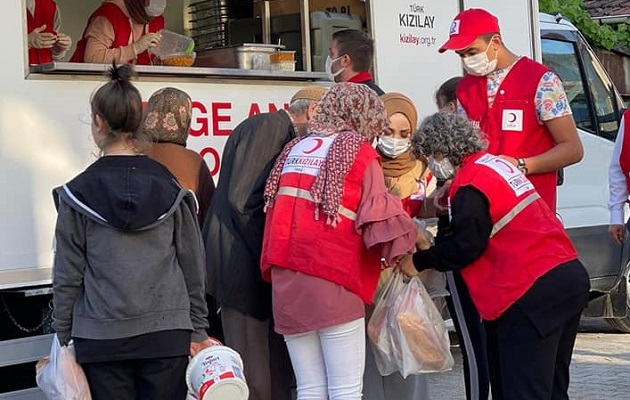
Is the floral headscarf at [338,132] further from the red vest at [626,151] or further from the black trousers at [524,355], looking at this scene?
the red vest at [626,151]

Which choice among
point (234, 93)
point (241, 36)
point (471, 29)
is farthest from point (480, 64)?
point (241, 36)

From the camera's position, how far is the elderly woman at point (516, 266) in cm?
379

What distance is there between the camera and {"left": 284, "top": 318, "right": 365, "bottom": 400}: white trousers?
397 cm

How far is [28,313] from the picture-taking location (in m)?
4.82

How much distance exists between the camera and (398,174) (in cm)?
472

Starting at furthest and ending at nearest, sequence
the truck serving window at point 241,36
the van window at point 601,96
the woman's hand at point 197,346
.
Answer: the van window at point 601,96, the truck serving window at point 241,36, the woman's hand at point 197,346

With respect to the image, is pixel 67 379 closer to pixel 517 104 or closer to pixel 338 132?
pixel 338 132

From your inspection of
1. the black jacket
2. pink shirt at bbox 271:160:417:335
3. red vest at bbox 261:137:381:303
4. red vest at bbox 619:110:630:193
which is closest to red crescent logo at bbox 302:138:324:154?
red vest at bbox 261:137:381:303

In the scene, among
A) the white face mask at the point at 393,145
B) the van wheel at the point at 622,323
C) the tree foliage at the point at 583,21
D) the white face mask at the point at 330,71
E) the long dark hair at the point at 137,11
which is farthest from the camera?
the tree foliage at the point at 583,21

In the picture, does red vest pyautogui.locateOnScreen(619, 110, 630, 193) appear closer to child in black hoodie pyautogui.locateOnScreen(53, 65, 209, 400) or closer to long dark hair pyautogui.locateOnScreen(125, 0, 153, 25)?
long dark hair pyautogui.locateOnScreen(125, 0, 153, 25)

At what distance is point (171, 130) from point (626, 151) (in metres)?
2.55

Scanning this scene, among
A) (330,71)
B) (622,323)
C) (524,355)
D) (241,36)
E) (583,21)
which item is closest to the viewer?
(524,355)

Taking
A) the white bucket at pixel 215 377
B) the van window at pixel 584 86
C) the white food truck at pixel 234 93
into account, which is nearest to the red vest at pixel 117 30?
the white food truck at pixel 234 93

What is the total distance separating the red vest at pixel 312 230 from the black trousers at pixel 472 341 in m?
0.84
